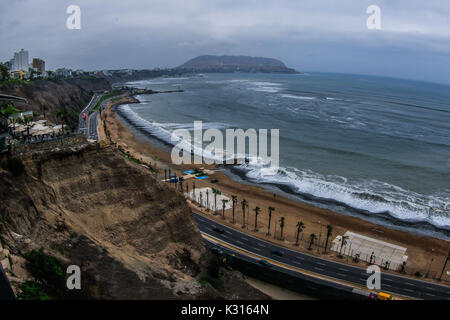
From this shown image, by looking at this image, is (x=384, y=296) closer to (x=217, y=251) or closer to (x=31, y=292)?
(x=217, y=251)

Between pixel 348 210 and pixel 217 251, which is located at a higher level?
pixel 217 251

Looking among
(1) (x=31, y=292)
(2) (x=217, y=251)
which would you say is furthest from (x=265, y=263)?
(1) (x=31, y=292)

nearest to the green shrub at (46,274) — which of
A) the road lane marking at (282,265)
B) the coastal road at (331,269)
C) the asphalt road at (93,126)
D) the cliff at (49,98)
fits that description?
the road lane marking at (282,265)

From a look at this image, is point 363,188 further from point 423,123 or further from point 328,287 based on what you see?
point 423,123

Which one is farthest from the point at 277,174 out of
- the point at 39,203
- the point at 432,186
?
the point at 39,203

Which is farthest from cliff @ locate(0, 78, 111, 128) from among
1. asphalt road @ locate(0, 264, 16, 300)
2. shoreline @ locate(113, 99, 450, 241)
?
asphalt road @ locate(0, 264, 16, 300)

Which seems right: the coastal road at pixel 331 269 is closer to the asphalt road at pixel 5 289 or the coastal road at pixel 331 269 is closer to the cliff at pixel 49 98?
the asphalt road at pixel 5 289
